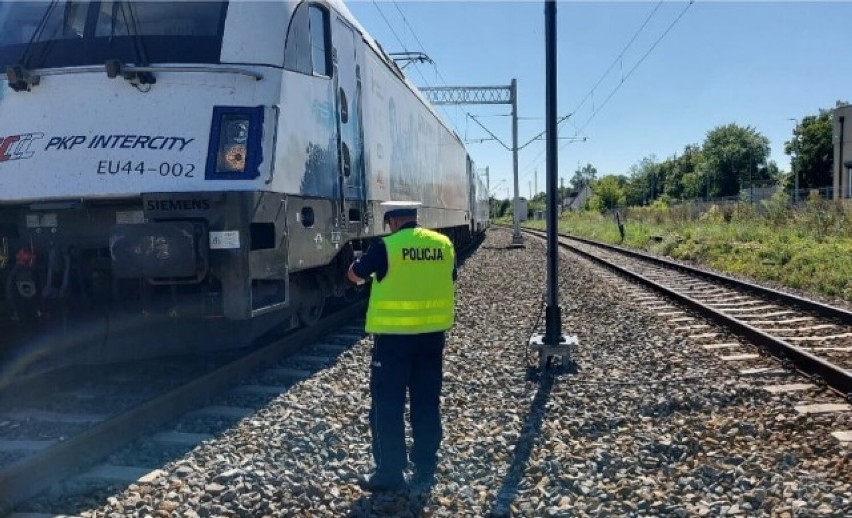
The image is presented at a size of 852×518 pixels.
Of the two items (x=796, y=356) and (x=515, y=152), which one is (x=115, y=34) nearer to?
(x=796, y=356)

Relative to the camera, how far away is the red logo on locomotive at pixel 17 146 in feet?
18.2

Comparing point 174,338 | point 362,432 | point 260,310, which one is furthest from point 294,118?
point 362,432

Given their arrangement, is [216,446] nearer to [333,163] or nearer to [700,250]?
[333,163]

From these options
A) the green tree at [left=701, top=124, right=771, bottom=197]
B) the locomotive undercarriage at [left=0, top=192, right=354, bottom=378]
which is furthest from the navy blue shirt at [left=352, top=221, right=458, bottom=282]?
the green tree at [left=701, top=124, right=771, bottom=197]

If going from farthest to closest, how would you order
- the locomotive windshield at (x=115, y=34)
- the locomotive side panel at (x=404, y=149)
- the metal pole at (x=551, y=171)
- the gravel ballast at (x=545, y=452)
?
the locomotive side panel at (x=404, y=149), the metal pole at (x=551, y=171), the locomotive windshield at (x=115, y=34), the gravel ballast at (x=545, y=452)

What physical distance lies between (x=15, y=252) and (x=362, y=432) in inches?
124

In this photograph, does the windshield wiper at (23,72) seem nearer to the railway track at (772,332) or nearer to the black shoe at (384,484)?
the black shoe at (384,484)

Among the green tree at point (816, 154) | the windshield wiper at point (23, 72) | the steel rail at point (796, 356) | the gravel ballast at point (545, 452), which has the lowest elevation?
the gravel ballast at point (545, 452)

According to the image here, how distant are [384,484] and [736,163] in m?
99.2

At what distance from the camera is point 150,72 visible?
18.2ft

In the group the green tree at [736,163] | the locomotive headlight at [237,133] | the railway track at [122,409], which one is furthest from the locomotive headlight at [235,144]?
the green tree at [736,163]

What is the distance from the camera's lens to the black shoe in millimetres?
3998

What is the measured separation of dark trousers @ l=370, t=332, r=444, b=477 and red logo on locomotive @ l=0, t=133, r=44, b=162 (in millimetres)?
3381

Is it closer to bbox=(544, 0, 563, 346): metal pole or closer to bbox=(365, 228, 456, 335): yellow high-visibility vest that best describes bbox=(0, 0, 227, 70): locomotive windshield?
bbox=(365, 228, 456, 335): yellow high-visibility vest
